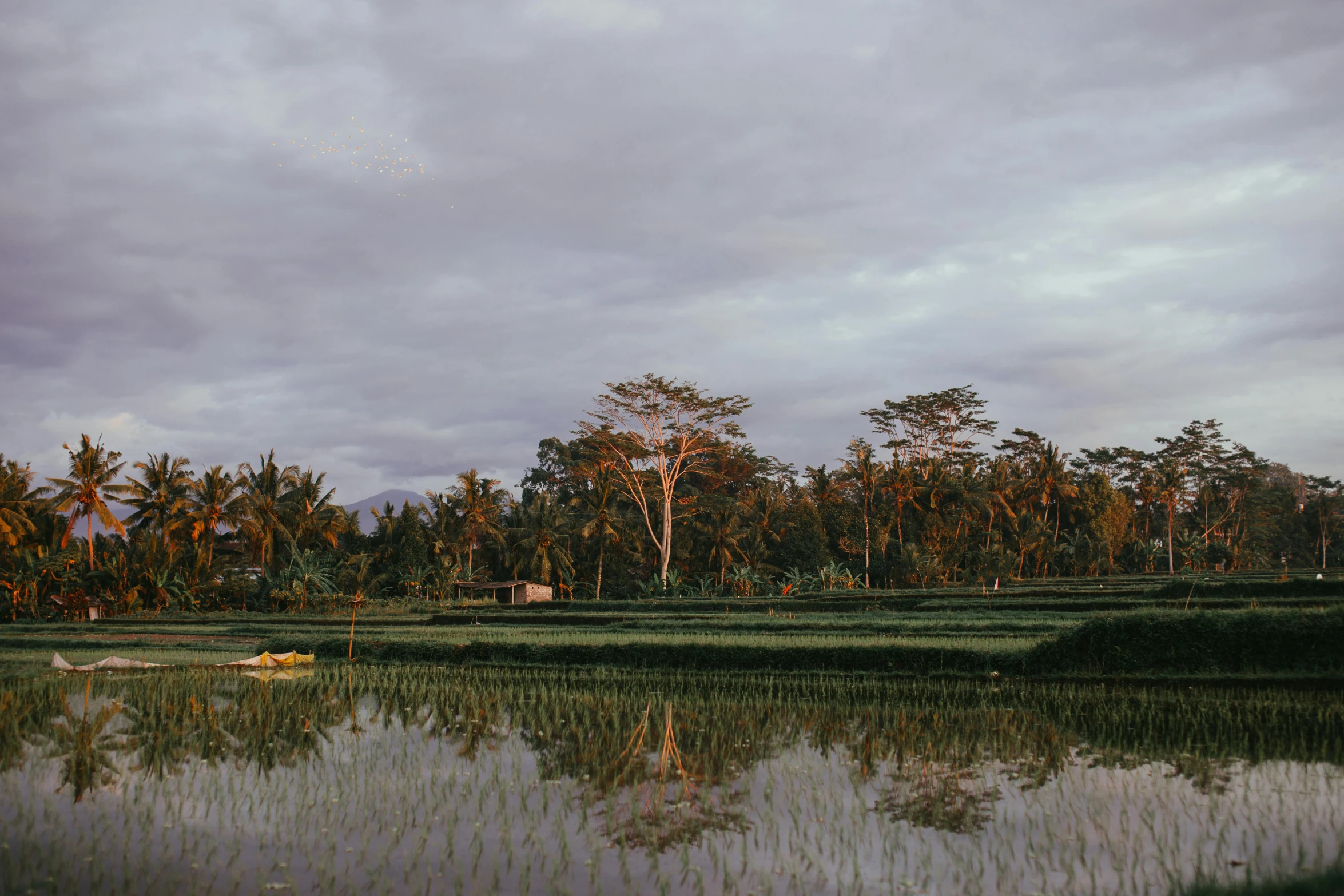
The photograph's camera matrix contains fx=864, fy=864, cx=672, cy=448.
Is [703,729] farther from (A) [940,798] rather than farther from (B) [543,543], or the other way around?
(B) [543,543]

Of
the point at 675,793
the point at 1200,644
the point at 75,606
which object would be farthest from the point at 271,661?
the point at 75,606

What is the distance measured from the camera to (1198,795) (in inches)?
242

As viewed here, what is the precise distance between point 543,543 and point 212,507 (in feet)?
43.4

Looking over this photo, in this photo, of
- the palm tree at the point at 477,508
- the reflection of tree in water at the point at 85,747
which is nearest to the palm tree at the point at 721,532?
the palm tree at the point at 477,508

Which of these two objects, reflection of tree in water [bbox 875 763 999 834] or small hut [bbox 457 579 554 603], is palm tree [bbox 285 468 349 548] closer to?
small hut [bbox 457 579 554 603]

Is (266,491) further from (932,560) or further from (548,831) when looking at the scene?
(548,831)

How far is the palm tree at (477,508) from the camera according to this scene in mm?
39000

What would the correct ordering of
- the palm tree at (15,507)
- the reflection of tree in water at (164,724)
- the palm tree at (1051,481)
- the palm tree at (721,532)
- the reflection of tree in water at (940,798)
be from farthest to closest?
the palm tree at (1051,481)
the palm tree at (721,532)
the palm tree at (15,507)
the reflection of tree in water at (164,724)
the reflection of tree in water at (940,798)

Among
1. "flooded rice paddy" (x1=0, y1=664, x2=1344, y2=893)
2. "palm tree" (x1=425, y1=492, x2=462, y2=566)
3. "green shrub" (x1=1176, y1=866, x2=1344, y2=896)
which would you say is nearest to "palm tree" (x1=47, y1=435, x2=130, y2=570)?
"palm tree" (x1=425, y1=492, x2=462, y2=566)

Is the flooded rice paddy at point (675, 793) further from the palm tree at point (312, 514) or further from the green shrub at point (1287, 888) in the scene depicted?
the palm tree at point (312, 514)

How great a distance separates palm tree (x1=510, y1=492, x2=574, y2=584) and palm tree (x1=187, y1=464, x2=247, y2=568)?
1147 cm

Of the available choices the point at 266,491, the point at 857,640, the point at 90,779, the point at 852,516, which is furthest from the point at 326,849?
the point at 852,516

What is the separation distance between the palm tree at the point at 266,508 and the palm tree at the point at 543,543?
9.69 meters

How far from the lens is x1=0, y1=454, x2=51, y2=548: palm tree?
2792 cm
